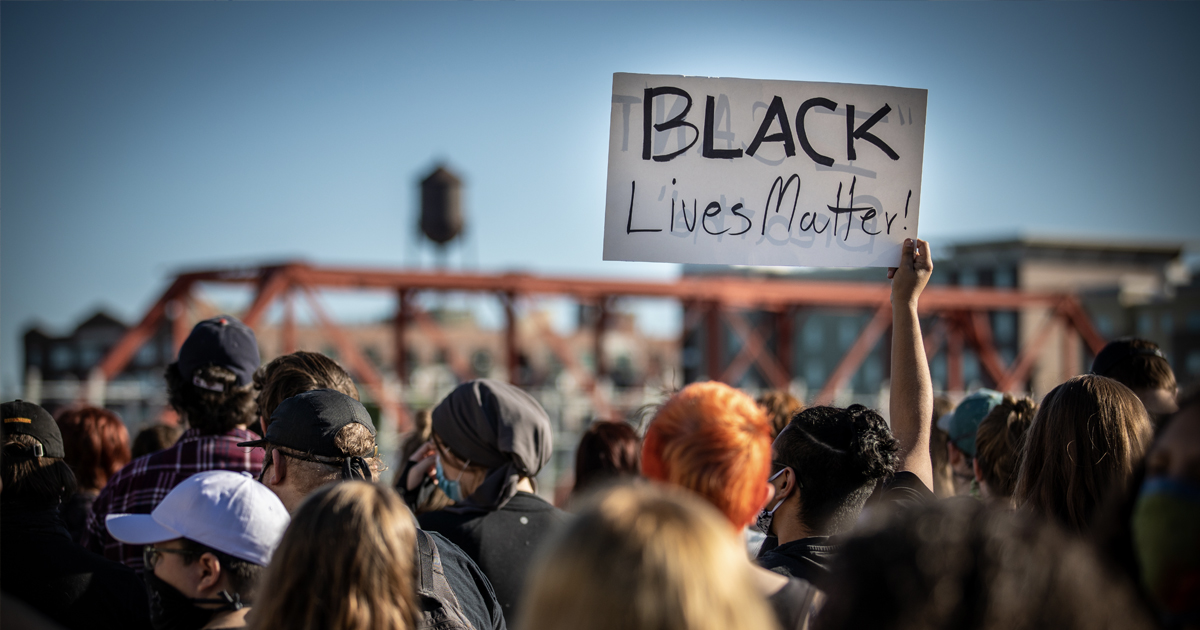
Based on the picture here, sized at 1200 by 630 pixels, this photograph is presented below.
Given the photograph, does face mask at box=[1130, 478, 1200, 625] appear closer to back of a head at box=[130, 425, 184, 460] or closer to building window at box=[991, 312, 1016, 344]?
back of a head at box=[130, 425, 184, 460]

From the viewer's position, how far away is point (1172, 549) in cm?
131

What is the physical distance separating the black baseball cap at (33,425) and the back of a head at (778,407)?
2674mm

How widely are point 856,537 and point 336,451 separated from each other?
159 centimetres

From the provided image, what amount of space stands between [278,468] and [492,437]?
81cm

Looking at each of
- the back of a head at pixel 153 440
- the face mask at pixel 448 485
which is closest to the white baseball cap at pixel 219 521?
the face mask at pixel 448 485

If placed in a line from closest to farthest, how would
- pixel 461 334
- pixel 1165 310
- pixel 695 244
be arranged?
pixel 695 244
pixel 1165 310
pixel 461 334

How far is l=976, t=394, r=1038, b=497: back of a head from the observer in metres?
3.30

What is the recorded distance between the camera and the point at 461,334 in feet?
198

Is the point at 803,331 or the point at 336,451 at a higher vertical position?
the point at 336,451

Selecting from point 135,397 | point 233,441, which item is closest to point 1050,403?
point 233,441

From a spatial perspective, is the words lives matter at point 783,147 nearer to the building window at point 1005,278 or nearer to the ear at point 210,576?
the ear at point 210,576

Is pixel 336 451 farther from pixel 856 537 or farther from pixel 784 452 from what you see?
pixel 856 537

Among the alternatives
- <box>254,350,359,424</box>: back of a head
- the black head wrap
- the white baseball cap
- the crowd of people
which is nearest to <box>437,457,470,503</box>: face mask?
the crowd of people

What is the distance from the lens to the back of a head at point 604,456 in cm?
387
